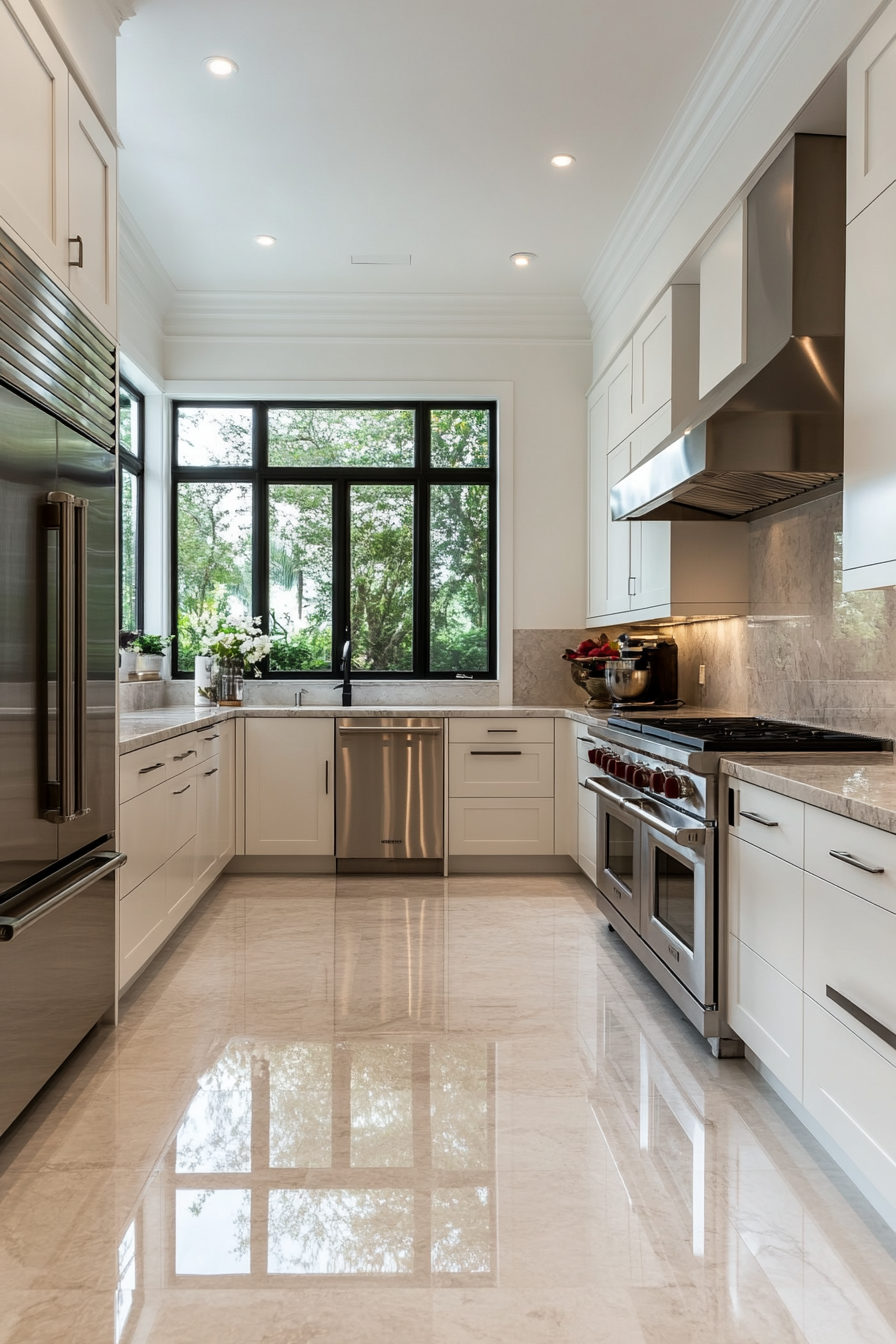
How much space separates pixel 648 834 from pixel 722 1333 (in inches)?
69.1

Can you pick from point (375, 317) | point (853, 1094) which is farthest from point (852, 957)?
point (375, 317)

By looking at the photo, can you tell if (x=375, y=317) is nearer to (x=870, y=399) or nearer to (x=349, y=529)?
(x=349, y=529)

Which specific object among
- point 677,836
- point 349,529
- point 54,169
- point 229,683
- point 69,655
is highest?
point 54,169

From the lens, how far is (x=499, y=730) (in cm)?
496

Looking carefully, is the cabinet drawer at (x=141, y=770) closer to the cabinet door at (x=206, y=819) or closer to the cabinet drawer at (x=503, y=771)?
the cabinet door at (x=206, y=819)

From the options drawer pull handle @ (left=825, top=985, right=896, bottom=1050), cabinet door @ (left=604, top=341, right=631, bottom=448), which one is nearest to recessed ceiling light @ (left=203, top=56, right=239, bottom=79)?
cabinet door @ (left=604, top=341, right=631, bottom=448)

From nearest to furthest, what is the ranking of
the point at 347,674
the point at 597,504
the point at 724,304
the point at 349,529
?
the point at 724,304, the point at 597,504, the point at 347,674, the point at 349,529

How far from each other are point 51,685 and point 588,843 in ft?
9.55

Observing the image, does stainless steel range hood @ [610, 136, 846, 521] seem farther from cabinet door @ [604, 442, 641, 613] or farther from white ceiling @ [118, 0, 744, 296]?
cabinet door @ [604, 442, 641, 613]

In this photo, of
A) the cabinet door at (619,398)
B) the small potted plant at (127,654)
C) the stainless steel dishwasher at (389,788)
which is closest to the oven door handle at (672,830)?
the stainless steel dishwasher at (389,788)

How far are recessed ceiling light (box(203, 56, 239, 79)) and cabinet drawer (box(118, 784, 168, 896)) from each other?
8.08 feet

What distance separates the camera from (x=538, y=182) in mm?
4004

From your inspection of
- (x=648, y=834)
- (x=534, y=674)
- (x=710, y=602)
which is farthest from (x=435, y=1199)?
(x=534, y=674)

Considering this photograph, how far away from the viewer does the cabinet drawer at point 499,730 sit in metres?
4.94
